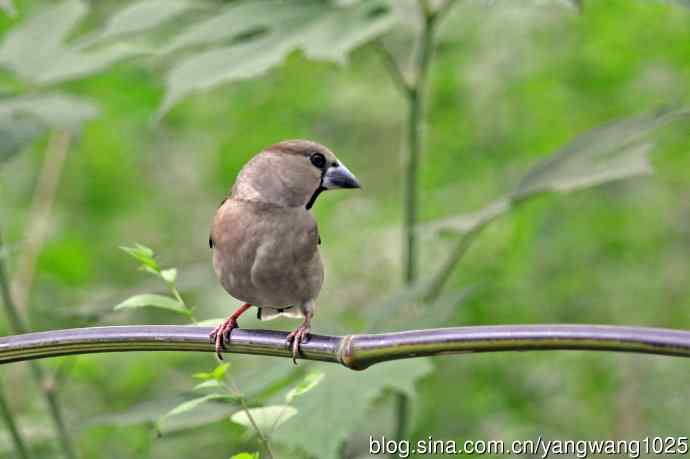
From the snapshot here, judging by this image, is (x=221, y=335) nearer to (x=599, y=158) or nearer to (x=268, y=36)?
(x=268, y=36)

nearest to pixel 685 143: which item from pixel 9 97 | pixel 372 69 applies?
pixel 372 69

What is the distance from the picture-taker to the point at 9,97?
12.3ft

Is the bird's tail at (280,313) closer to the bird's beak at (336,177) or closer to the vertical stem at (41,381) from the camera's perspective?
the bird's beak at (336,177)

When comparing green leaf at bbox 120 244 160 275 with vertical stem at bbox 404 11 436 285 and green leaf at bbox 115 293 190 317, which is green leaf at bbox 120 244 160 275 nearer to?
green leaf at bbox 115 293 190 317

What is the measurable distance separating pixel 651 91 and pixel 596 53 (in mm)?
452

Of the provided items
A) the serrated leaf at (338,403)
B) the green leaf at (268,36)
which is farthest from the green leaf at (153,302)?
the green leaf at (268,36)

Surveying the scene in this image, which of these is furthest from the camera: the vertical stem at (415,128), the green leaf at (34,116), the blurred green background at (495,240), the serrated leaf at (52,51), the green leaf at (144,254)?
the blurred green background at (495,240)

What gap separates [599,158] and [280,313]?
1.35 m

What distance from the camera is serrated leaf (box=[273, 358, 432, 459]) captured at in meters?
2.96

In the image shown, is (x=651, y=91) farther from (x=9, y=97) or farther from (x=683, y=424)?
(x=9, y=97)

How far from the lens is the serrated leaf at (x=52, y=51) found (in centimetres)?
368

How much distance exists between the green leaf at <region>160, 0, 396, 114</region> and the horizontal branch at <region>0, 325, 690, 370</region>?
140 centimetres

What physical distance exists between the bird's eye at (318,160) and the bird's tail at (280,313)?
14.0 inches

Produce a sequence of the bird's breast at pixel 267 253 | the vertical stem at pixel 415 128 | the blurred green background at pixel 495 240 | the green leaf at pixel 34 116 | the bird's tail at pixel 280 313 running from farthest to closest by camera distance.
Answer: the blurred green background at pixel 495 240, the vertical stem at pixel 415 128, the green leaf at pixel 34 116, the bird's tail at pixel 280 313, the bird's breast at pixel 267 253
